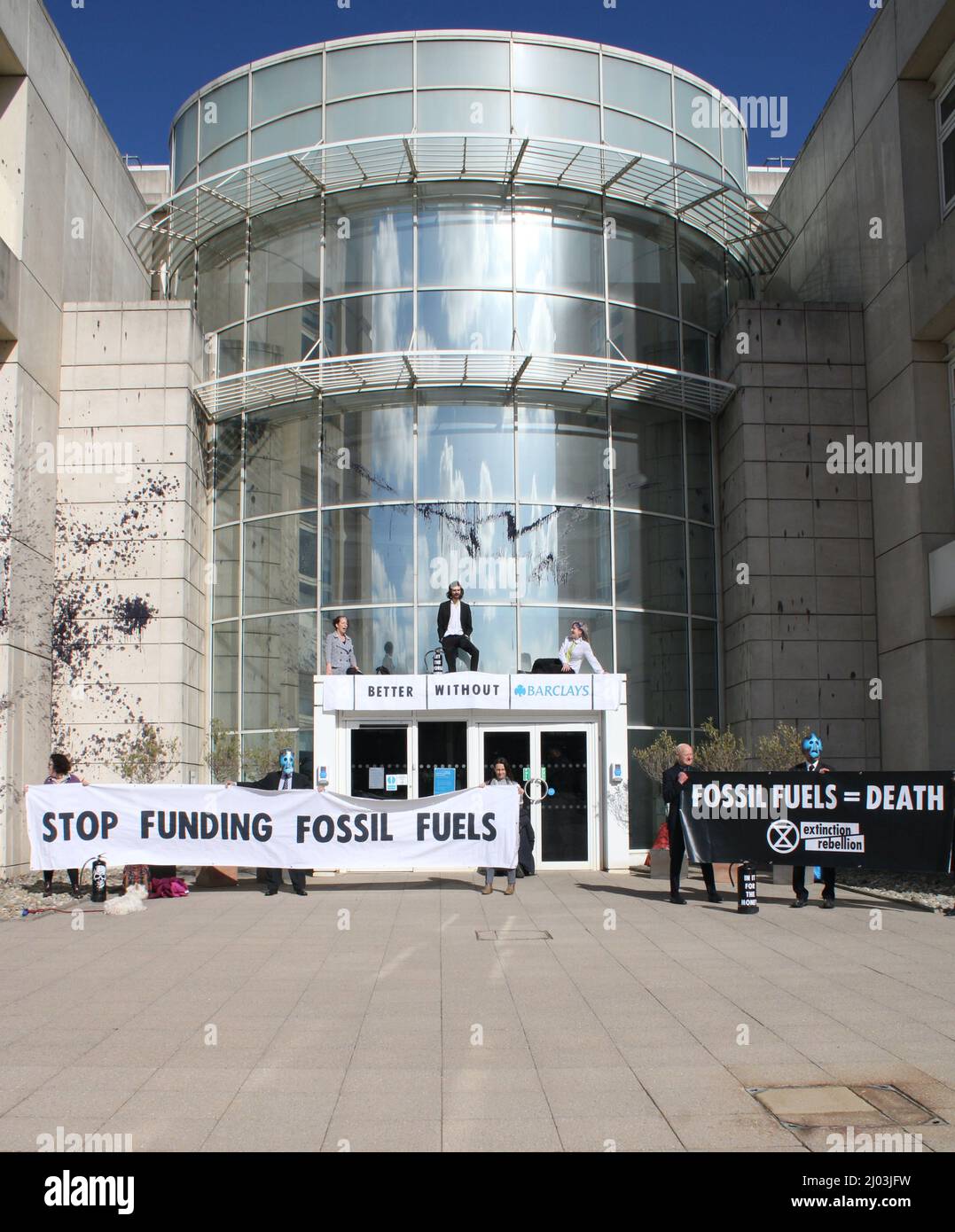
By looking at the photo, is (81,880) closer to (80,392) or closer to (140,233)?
(80,392)

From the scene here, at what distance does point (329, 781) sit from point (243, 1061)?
1147 centimetres

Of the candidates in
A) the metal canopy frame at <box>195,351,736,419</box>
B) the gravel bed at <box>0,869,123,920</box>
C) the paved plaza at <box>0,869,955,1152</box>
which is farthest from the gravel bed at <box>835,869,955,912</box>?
the gravel bed at <box>0,869,123,920</box>

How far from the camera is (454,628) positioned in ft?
64.8

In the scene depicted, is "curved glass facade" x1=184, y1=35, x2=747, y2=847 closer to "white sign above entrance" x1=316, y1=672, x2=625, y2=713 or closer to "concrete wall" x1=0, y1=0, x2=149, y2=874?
"white sign above entrance" x1=316, y1=672, x2=625, y2=713

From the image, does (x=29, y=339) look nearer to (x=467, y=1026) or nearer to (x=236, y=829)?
(x=236, y=829)

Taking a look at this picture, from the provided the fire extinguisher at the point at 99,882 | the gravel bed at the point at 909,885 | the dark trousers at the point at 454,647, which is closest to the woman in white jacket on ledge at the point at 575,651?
the dark trousers at the point at 454,647

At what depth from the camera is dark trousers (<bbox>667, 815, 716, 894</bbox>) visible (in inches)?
571

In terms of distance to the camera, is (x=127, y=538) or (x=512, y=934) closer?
(x=512, y=934)

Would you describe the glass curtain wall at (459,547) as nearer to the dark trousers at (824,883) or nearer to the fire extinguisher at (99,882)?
the dark trousers at (824,883)

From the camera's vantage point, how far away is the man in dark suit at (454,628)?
1972cm

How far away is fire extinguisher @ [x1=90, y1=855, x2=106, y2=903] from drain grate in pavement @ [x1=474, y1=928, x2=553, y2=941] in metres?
5.38

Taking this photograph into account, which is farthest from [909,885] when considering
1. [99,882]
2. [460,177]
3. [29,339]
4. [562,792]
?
[29,339]

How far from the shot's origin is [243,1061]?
23.1 ft

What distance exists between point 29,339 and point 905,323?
1550cm
